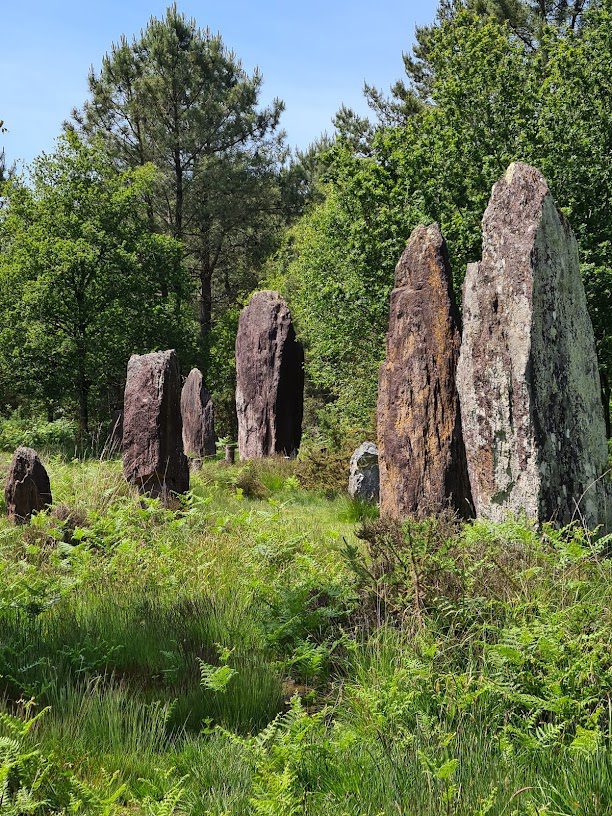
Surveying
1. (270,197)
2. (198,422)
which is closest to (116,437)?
(198,422)

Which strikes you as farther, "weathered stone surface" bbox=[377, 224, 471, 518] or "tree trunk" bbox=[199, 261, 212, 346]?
"tree trunk" bbox=[199, 261, 212, 346]

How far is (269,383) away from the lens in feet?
50.6

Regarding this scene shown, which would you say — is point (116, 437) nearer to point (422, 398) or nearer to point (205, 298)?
point (422, 398)

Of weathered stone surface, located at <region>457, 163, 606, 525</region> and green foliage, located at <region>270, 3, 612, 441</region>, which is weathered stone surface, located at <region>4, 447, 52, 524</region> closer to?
weathered stone surface, located at <region>457, 163, 606, 525</region>

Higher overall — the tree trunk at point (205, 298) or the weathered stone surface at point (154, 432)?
the tree trunk at point (205, 298)

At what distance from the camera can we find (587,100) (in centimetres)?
1684

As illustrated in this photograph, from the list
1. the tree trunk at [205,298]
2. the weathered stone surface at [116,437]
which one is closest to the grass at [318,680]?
the weathered stone surface at [116,437]

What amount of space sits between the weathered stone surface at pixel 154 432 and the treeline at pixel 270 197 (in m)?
4.19

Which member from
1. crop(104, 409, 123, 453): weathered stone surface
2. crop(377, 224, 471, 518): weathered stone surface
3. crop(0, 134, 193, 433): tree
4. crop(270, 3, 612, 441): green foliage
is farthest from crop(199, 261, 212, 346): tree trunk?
crop(377, 224, 471, 518): weathered stone surface

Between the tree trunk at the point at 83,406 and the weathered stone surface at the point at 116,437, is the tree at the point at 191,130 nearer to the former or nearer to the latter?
the tree trunk at the point at 83,406

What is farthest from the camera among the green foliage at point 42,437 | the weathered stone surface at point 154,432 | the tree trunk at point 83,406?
the tree trunk at point 83,406

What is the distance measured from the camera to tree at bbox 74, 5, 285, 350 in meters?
28.3

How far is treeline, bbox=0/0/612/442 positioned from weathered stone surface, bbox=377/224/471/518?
5507mm

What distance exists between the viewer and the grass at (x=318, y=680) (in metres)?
2.91
